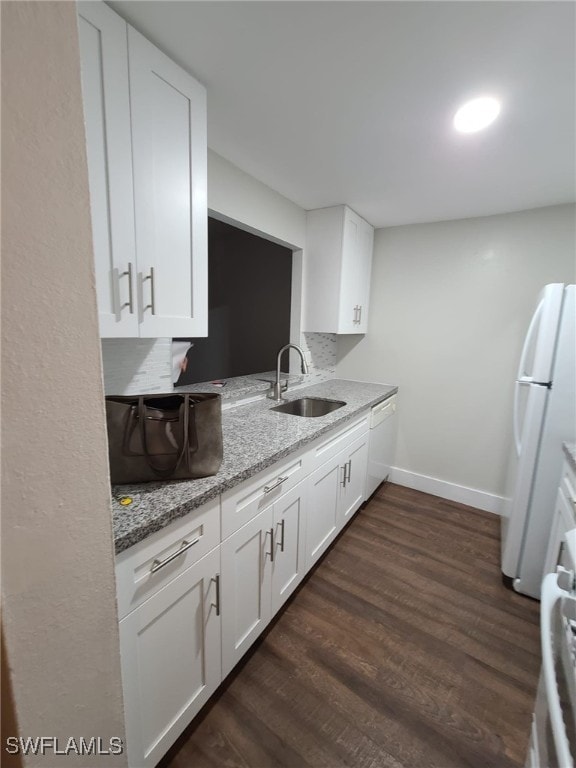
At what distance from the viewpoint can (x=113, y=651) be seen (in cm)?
58

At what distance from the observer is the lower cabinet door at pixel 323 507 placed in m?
1.64

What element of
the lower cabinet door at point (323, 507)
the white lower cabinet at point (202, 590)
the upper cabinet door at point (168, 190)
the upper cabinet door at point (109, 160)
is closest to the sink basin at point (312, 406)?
the lower cabinet door at point (323, 507)

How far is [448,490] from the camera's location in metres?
2.69

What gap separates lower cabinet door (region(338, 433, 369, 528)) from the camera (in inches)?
79.1

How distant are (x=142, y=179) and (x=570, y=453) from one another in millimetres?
2074

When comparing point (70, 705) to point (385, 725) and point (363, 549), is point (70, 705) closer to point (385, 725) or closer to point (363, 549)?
point (385, 725)

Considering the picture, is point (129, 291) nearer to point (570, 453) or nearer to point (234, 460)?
point (234, 460)

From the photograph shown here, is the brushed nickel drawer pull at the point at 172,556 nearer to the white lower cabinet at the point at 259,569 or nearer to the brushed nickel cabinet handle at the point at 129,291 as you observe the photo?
the white lower cabinet at the point at 259,569

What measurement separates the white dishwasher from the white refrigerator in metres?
0.88

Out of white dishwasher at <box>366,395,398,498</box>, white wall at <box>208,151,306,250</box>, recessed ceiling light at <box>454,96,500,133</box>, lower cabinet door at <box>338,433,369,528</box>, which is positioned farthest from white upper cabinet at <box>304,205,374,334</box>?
recessed ceiling light at <box>454,96,500,133</box>

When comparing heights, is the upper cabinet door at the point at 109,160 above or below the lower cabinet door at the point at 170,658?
above

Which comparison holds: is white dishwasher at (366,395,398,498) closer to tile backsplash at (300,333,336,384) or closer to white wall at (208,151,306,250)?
tile backsplash at (300,333,336,384)

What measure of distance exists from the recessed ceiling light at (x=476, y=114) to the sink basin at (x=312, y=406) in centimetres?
154

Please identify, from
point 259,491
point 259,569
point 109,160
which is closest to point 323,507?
point 259,569
